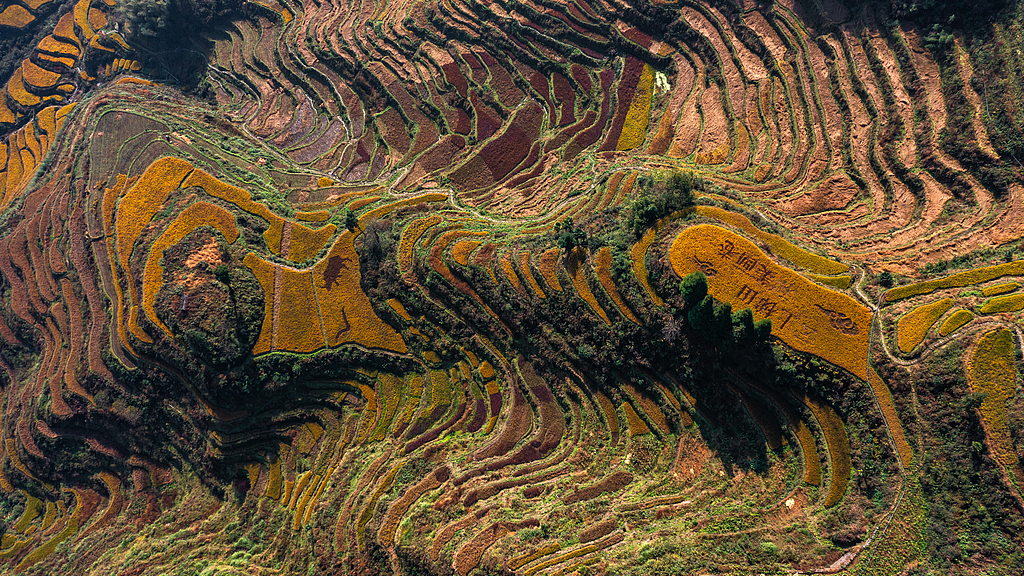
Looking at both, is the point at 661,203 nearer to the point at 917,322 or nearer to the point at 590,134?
the point at 917,322

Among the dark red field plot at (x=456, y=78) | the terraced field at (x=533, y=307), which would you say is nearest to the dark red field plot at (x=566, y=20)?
the terraced field at (x=533, y=307)

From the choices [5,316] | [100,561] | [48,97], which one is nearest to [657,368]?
[100,561]

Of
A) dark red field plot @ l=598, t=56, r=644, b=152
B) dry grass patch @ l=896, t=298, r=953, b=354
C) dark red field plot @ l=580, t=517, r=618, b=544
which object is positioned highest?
dark red field plot @ l=598, t=56, r=644, b=152

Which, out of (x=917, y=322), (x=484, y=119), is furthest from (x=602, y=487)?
(x=484, y=119)

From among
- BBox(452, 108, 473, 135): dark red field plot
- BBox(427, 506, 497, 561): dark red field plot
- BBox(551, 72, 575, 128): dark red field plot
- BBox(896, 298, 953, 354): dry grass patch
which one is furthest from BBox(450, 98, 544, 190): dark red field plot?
BBox(896, 298, 953, 354): dry grass patch

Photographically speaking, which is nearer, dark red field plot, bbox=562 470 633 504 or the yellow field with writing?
the yellow field with writing

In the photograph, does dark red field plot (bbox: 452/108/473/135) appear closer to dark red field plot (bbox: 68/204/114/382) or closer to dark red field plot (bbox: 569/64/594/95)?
dark red field plot (bbox: 569/64/594/95)

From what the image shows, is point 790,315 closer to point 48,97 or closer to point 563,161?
point 563,161

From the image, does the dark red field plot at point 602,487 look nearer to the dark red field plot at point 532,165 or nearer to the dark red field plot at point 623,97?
the dark red field plot at point 532,165
